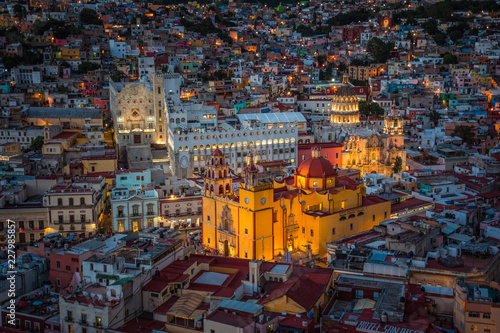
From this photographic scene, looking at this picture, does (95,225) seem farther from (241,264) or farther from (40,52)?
(40,52)

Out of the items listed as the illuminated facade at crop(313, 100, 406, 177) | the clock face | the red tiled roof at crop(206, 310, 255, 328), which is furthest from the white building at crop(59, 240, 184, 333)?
the illuminated facade at crop(313, 100, 406, 177)

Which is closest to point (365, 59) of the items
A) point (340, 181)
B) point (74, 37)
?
point (74, 37)

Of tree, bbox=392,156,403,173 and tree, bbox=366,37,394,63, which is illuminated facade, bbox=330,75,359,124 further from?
tree, bbox=366,37,394,63

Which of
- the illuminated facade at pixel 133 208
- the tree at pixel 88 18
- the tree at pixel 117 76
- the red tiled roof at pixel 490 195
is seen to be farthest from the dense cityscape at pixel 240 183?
the red tiled roof at pixel 490 195

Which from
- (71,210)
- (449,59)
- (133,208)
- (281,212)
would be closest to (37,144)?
(71,210)

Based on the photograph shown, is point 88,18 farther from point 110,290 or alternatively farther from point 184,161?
point 110,290

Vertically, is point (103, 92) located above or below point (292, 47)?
below

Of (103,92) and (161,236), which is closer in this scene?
(161,236)
